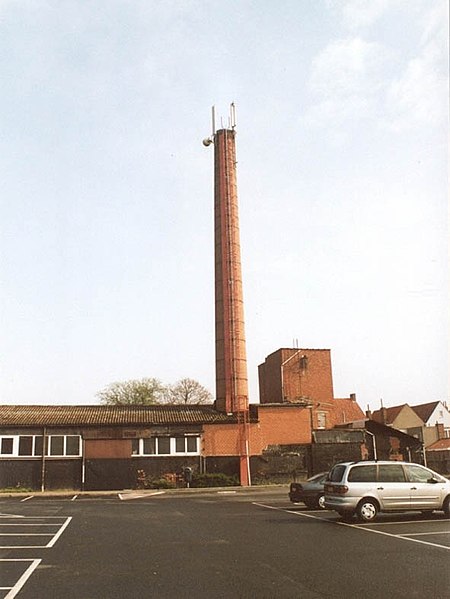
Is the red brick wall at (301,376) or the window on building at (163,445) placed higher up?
the red brick wall at (301,376)

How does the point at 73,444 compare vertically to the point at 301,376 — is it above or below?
below

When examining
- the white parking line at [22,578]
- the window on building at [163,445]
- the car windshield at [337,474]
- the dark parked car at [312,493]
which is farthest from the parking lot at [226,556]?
the window on building at [163,445]

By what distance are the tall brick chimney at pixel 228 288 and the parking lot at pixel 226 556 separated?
829 inches

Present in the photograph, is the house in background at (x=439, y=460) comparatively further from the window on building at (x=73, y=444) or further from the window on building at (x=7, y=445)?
the window on building at (x=7, y=445)

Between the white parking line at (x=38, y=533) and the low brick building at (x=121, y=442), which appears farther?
the low brick building at (x=121, y=442)

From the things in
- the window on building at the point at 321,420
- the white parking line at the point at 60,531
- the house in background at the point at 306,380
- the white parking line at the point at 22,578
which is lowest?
the white parking line at the point at 60,531

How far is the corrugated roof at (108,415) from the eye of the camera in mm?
36719

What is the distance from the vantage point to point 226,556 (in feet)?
36.4

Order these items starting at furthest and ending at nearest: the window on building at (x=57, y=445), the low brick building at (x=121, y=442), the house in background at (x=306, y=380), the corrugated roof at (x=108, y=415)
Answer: the house in background at (x=306, y=380)
the corrugated roof at (x=108, y=415)
the window on building at (x=57, y=445)
the low brick building at (x=121, y=442)

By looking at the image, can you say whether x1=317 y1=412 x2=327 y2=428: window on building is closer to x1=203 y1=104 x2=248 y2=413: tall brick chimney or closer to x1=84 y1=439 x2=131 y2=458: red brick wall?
x1=203 y1=104 x2=248 y2=413: tall brick chimney

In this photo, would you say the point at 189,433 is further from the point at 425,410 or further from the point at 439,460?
the point at 425,410

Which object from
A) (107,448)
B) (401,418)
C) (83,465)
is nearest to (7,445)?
(83,465)

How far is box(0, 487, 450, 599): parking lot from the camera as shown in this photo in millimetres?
8547

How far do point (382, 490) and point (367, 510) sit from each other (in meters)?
0.65
